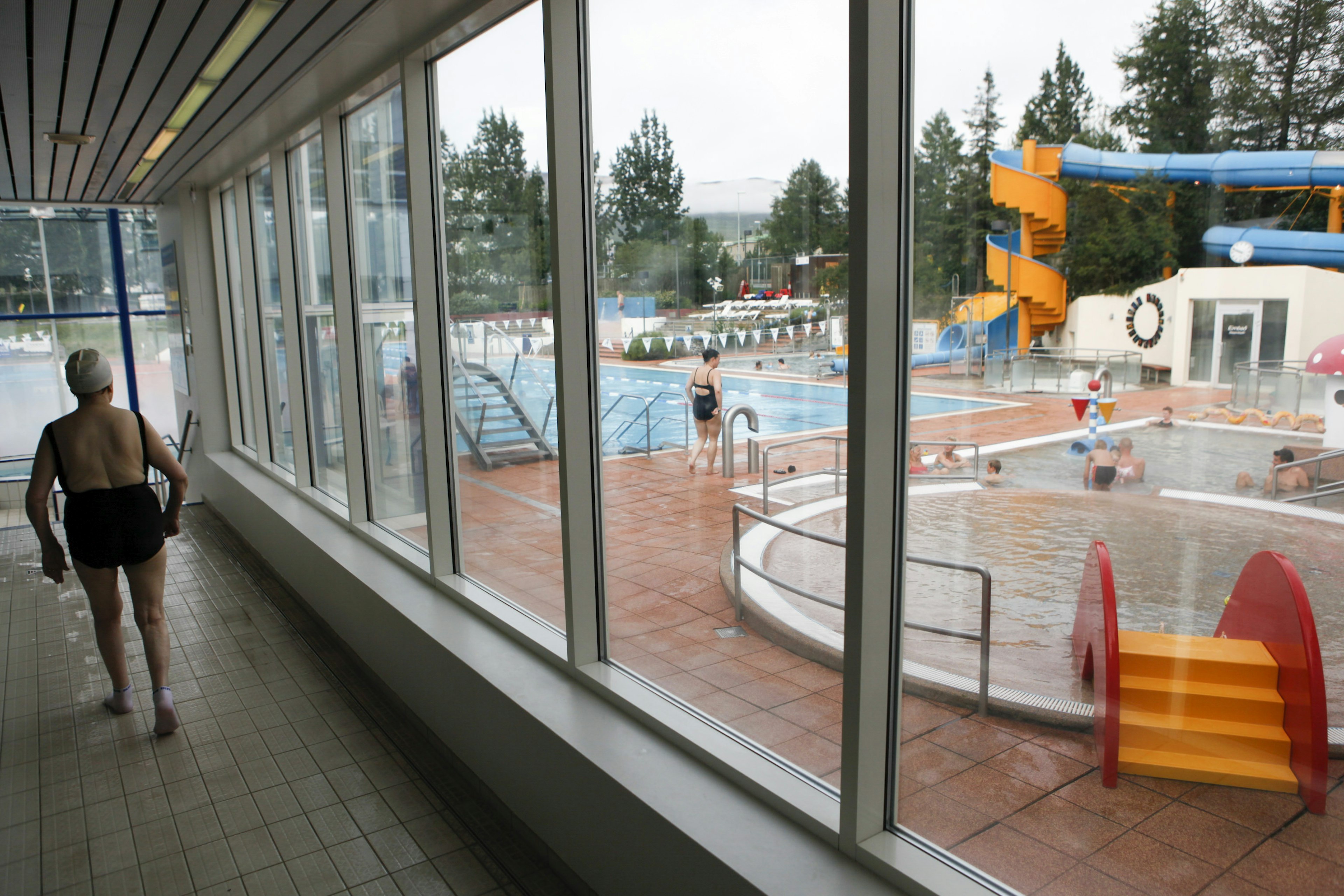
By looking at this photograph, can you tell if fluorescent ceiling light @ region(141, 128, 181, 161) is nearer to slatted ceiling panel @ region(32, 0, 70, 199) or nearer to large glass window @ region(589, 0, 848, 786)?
slatted ceiling panel @ region(32, 0, 70, 199)

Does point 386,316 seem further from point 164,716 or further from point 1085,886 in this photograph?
point 1085,886

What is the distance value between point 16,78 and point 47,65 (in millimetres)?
276

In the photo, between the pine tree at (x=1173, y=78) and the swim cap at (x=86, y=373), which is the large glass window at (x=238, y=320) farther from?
the pine tree at (x=1173, y=78)

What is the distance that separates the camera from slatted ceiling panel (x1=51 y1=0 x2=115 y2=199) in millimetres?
3031

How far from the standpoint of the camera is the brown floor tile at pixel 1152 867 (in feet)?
4.72

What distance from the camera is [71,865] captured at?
2.86 metres

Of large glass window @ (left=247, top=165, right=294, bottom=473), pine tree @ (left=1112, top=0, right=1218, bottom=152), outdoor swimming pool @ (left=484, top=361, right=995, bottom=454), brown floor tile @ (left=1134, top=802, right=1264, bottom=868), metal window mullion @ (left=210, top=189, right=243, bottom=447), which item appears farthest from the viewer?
metal window mullion @ (left=210, top=189, right=243, bottom=447)

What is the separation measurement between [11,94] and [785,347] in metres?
4.10

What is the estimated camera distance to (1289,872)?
50.2 inches

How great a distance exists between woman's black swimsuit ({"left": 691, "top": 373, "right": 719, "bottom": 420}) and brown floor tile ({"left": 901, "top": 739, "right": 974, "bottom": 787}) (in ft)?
3.29

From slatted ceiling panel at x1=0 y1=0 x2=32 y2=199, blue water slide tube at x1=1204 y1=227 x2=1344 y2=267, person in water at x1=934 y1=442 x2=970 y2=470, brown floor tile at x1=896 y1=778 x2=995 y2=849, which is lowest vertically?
brown floor tile at x1=896 y1=778 x2=995 y2=849

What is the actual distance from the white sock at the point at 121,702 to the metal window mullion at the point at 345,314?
1.41 meters

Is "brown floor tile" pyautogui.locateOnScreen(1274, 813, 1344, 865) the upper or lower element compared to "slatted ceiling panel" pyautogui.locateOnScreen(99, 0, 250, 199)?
lower

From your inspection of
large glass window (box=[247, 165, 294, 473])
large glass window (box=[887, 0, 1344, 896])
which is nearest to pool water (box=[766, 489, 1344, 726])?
large glass window (box=[887, 0, 1344, 896])
